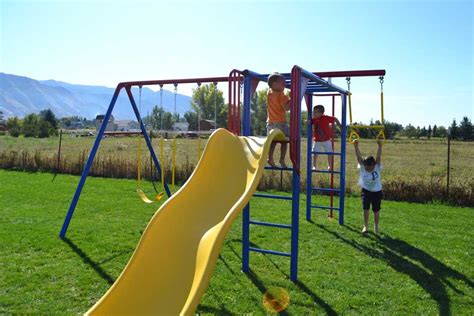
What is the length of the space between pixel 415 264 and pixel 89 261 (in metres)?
4.36

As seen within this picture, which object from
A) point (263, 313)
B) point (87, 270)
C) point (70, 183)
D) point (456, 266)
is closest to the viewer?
point (263, 313)

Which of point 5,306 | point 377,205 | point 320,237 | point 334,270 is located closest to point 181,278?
point 5,306

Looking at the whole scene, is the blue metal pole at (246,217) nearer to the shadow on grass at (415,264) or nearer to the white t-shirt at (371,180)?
the shadow on grass at (415,264)

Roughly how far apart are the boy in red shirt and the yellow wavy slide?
3.07m

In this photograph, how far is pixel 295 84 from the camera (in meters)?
4.63

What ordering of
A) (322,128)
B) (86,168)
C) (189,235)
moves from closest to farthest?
(189,235) < (86,168) < (322,128)

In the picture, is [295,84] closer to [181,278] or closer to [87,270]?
[181,278]

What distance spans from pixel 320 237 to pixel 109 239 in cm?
341

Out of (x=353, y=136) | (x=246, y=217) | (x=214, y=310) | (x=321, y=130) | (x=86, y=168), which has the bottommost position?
(x=214, y=310)

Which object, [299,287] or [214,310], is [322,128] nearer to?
[299,287]

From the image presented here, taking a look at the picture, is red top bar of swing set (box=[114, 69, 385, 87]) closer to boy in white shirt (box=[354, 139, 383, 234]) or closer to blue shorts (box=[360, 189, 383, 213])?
boy in white shirt (box=[354, 139, 383, 234])

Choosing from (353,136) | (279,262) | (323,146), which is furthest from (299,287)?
(323,146)

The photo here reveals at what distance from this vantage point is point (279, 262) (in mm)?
5473

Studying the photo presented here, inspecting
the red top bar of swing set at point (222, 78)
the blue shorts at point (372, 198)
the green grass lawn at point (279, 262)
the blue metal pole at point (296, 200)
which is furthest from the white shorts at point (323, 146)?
the blue metal pole at point (296, 200)
